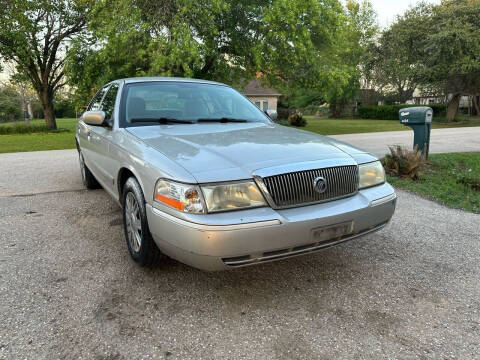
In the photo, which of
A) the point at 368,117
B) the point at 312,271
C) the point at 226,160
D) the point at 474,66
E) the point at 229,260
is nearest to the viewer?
the point at 229,260

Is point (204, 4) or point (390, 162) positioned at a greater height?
point (204, 4)

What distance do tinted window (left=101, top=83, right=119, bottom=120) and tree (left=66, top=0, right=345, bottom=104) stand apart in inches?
368

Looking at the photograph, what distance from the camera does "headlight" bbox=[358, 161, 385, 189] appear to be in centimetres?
284

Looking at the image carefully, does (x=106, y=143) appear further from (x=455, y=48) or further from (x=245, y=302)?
(x=455, y=48)

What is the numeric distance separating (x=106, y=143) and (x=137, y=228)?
123 centimetres

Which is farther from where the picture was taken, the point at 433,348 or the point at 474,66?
the point at 474,66

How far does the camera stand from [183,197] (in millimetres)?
2275

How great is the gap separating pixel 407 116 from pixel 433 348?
18.9 feet

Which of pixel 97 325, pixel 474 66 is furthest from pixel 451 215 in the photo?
pixel 474 66

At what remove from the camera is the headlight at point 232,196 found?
2.26 meters

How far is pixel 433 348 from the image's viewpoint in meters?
2.06

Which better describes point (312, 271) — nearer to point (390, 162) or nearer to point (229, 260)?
point (229, 260)

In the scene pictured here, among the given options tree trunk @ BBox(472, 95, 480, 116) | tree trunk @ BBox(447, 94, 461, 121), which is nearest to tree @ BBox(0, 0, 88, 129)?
tree trunk @ BBox(447, 94, 461, 121)

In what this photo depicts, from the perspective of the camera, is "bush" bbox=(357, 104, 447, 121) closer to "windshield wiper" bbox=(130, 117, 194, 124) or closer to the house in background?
the house in background
